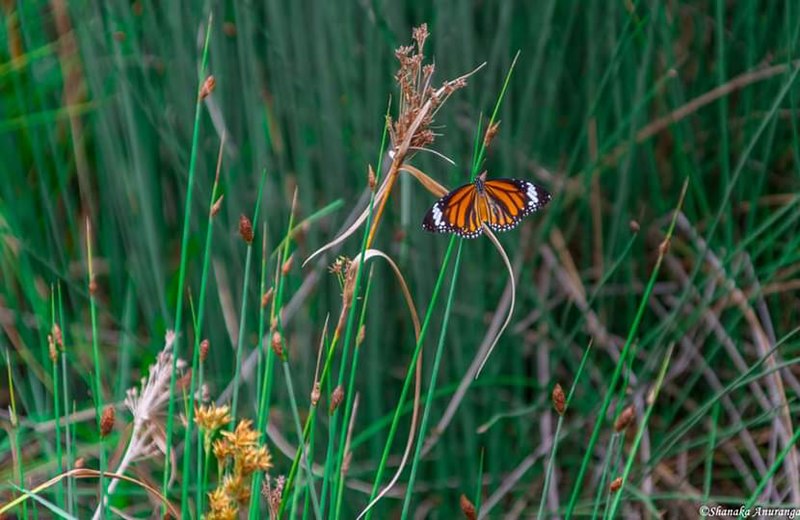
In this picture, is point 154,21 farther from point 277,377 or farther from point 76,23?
point 277,377

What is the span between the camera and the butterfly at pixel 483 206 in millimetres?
960

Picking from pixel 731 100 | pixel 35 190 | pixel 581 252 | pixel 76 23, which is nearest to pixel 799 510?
pixel 581 252

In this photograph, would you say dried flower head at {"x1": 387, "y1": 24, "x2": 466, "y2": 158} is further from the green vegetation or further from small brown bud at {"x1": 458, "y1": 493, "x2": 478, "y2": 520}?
the green vegetation

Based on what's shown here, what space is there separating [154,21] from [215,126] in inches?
7.5

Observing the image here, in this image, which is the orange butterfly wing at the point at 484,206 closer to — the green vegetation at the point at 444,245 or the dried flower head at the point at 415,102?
the dried flower head at the point at 415,102

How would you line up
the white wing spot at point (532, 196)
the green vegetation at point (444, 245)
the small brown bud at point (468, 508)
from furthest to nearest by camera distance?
the green vegetation at point (444, 245), the white wing spot at point (532, 196), the small brown bud at point (468, 508)

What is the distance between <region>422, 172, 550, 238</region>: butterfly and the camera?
96cm

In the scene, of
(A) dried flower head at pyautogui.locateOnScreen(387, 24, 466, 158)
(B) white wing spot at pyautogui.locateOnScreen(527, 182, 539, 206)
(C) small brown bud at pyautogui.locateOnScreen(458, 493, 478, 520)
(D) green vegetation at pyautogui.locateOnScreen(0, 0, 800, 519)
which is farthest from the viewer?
(D) green vegetation at pyautogui.locateOnScreen(0, 0, 800, 519)

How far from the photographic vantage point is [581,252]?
2.00 m

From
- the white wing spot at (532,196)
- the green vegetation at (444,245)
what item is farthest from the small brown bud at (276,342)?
the green vegetation at (444,245)

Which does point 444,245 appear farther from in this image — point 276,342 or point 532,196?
point 276,342

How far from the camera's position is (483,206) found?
3.27 ft

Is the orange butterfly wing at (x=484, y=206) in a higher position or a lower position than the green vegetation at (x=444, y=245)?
higher

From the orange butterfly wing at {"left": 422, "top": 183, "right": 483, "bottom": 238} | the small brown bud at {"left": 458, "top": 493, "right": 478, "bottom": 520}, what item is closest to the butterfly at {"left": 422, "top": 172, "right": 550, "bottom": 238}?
the orange butterfly wing at {"left": 422, "top": 183, "right": 483, "bottom": 238}
